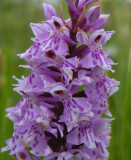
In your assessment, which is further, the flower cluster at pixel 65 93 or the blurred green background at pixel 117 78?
the blurred green background at pixel 117 78

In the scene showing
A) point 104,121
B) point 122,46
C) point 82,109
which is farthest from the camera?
point 122,46

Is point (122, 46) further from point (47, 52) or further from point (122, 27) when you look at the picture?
point (47, 52)

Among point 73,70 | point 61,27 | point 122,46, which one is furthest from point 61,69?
point 122,46

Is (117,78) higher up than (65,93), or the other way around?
(117,78)

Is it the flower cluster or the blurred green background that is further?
the blurred green background

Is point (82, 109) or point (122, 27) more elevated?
point (122, 27)

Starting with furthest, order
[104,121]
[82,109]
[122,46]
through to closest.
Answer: [122,46]
[104,121]
[82,109]

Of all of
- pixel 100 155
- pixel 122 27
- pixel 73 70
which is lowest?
pixel 100 155

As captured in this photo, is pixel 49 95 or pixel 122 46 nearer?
pixel 49 95
